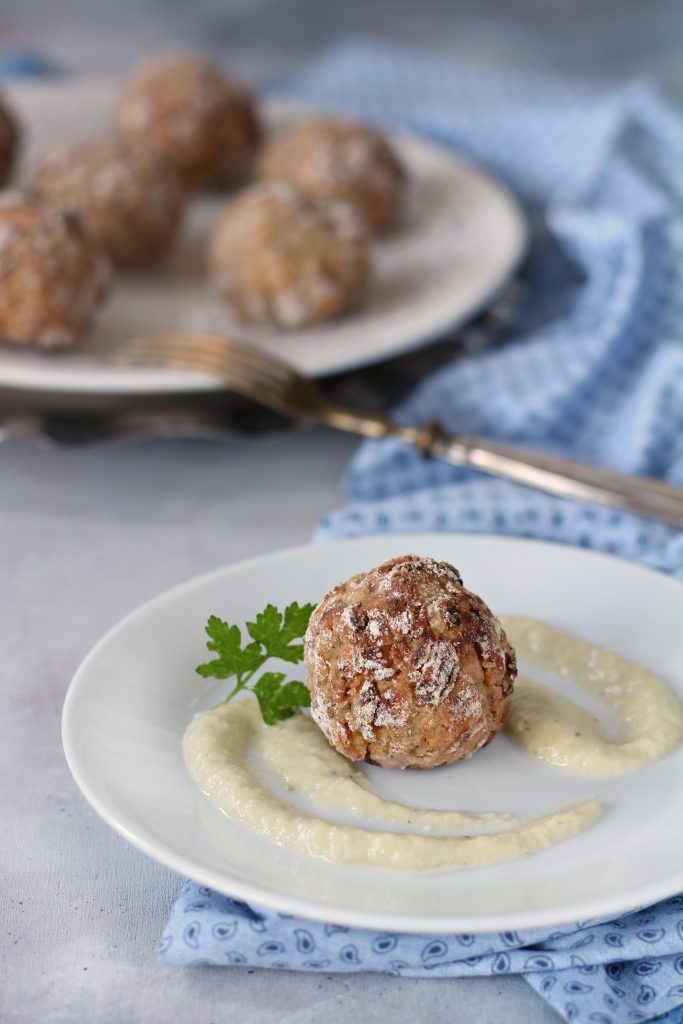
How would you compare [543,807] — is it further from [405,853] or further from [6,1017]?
[6,1017]

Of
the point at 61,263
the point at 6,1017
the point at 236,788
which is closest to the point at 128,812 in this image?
the point at 236,788

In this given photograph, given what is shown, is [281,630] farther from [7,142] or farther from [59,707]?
[7,142]

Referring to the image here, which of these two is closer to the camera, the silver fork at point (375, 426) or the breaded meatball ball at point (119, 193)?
the silver fork at point (375, 426)

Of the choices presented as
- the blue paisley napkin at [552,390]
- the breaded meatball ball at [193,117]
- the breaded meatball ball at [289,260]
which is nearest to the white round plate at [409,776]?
the blue paisley napkin at [552,390]

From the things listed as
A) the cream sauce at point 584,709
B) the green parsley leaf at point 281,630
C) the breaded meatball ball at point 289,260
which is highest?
the cream sauce at point 584,709

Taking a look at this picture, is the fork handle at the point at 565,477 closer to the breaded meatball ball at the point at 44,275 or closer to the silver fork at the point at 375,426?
the silver fork at the point at 375,426

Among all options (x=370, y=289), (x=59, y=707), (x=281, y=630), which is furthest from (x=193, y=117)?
(x=281, y=630)
